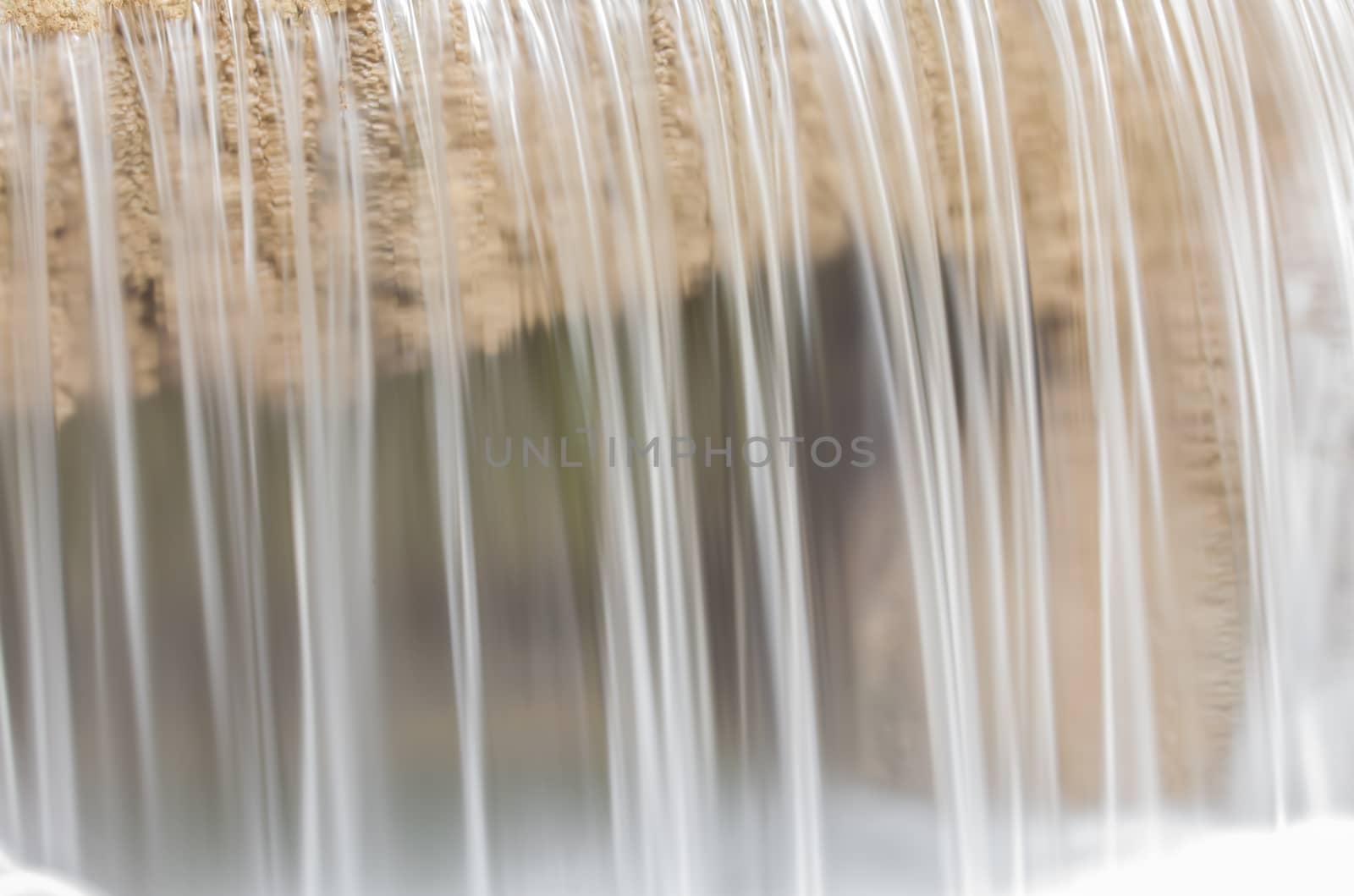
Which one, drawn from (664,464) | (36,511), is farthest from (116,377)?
(664,464)

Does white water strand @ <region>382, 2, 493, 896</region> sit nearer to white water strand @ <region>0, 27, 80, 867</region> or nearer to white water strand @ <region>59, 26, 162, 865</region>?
white water strand @ <region>59, 26, 162, 865</region>

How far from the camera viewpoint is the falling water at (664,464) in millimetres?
1048

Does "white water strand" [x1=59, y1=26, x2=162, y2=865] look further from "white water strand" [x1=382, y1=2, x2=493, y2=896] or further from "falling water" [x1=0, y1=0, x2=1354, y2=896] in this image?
"white water strand" [x1=382, y1=2, x2=493, y2=896]

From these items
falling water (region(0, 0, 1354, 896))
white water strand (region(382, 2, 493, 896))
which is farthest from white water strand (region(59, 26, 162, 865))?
white water strand (region(382, 2, 493, 896))

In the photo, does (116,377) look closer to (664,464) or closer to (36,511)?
(36,511)

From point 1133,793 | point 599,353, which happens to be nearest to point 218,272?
point 599,353

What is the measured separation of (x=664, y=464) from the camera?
1.05 meters

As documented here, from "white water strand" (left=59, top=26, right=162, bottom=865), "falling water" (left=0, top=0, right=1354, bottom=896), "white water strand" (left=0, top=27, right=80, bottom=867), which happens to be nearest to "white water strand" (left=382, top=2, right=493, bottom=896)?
"falling water" (left=0, top=0, right=1354, bottom=896)

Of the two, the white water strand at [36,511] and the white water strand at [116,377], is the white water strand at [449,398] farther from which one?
the white water strand at [36,511]

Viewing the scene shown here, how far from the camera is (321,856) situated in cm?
105

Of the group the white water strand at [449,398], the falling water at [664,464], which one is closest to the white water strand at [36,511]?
the falling water at [664,464]

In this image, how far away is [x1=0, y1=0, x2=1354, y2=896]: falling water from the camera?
1048mm

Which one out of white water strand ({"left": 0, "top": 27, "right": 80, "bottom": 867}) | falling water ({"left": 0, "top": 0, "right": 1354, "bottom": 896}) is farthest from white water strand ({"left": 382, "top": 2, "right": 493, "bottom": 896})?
white water strand ({"left": 0, "top": 27, "right": 80, "bottom": 867})

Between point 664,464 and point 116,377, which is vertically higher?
point 116,377
